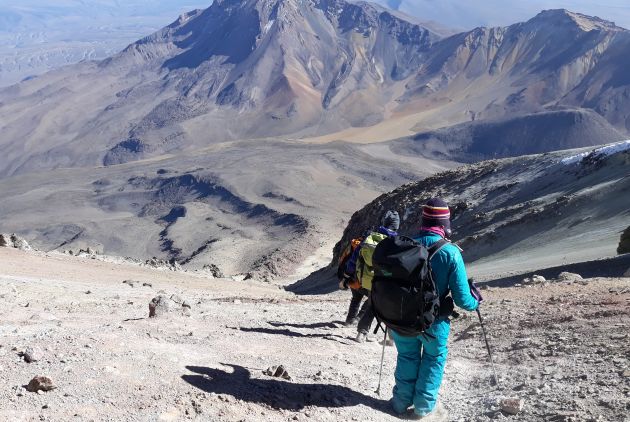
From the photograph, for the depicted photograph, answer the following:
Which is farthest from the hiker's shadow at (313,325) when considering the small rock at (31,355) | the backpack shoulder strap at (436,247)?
the backpack shoulder strap at (436,247)

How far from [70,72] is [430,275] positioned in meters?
177

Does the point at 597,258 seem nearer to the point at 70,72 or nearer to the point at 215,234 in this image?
the point at 215,234

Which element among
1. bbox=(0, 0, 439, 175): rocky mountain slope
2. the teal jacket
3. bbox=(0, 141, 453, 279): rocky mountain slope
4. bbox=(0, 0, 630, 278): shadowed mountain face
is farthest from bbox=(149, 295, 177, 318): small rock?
bbox=(0, 0, 439, 175): rocky mountain slope

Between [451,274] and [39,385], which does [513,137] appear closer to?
[451,274]

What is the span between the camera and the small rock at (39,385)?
4.53 m

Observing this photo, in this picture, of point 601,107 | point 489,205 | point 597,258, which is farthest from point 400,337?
point 601,107

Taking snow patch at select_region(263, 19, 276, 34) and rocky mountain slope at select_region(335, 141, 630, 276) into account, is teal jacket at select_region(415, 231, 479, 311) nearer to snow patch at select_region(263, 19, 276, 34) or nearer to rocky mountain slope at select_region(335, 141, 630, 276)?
rocky mountain slope at select_region(335, 141, 630, 276)

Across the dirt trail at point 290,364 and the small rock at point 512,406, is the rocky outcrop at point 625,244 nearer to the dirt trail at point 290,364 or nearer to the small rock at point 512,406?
the dirt trail at point 290,364

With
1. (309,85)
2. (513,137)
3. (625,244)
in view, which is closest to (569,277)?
(625,244)

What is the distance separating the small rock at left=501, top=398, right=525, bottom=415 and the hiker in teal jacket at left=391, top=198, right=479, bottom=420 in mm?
469

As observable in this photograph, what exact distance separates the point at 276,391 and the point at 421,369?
3.72 ft

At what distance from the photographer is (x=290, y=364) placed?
6148 mm

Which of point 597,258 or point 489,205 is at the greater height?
point 597,258

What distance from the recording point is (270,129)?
110 m
